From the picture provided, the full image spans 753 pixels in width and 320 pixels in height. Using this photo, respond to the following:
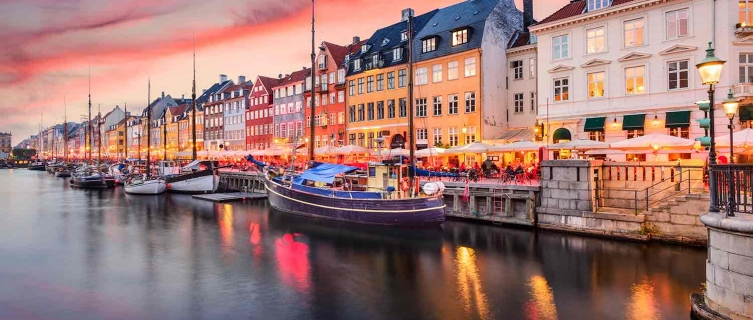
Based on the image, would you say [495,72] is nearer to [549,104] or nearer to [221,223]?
[549,104]

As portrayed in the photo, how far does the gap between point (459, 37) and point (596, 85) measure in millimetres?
14346

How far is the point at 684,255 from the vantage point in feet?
59.1

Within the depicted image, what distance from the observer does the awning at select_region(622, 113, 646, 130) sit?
29.8m

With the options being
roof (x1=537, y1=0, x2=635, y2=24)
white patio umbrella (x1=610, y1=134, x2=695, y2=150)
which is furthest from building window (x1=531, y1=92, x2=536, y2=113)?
white patio umbrella (x1=610, y1=134, x2=695, y2=150)

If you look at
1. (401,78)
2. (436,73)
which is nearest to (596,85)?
(436,73)

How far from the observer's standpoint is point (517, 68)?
41.7 metres

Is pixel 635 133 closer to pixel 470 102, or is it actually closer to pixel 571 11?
pixel 571 11

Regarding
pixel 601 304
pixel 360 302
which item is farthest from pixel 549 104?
pixel 360 302

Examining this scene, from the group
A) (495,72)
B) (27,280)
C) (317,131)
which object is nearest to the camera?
(27,280)

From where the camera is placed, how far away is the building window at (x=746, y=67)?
2642 centimetres

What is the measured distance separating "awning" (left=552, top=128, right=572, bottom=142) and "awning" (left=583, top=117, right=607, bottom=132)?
137 centimetres

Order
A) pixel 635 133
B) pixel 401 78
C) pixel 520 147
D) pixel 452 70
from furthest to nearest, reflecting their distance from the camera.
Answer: pixel 401 78, pixel 452 70, pixel 635 133, pixel 520 147

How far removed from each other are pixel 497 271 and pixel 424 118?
2969cm

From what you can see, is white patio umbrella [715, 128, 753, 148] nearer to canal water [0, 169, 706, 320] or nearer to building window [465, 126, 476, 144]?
canal water [0, 169, 706, 320]
